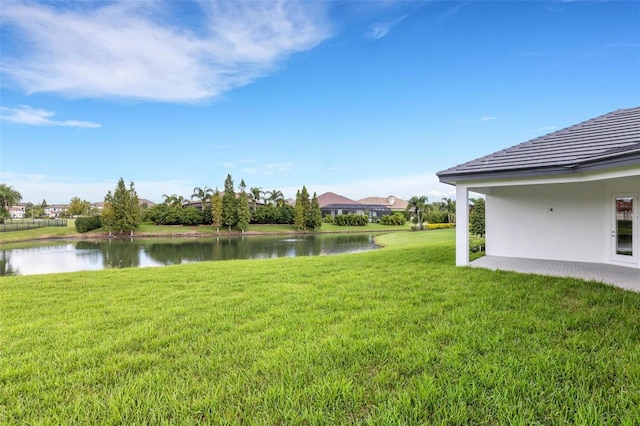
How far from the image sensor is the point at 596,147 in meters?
7.16

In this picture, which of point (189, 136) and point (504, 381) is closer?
point (504, 381)

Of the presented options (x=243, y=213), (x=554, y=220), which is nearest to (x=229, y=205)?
(x=243, y=213)

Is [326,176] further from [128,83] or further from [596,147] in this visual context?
[596,147]

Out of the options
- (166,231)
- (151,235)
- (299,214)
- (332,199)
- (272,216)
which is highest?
(332,199)

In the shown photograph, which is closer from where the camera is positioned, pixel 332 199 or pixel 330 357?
pixel 330 357

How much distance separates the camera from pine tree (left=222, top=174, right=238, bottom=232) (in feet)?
137

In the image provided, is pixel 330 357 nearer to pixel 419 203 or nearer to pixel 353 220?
pixel 419 203

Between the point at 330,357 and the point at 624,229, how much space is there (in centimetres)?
896

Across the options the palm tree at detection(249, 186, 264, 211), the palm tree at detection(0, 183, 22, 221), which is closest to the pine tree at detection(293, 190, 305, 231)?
the palm tree at detection(249, 186, 264, 211)

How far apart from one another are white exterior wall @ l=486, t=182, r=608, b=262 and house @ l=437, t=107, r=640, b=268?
0.02 metres

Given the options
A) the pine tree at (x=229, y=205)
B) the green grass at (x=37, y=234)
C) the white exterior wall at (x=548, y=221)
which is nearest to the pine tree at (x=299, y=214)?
the pine tree at (x=229, y=205)

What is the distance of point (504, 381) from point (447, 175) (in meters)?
6.32

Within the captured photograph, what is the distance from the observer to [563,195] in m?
8.88

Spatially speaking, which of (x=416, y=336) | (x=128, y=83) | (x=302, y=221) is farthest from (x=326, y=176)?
(x=416, y=336)
